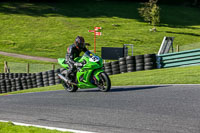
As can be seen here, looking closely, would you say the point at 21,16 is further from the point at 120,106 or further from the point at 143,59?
the point at 120,106

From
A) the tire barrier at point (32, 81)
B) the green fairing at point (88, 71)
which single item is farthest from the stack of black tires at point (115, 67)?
the green fairing at point (88, 71)

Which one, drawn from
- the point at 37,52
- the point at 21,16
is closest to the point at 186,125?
the point at 37,52

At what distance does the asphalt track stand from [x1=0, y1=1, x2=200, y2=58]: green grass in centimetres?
3115

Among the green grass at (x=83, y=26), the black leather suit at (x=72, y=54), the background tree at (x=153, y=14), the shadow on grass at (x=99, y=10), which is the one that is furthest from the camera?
the shadow on grass at (x=99, y=10)

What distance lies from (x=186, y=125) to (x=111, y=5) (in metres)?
69.4

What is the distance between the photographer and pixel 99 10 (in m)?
69.5

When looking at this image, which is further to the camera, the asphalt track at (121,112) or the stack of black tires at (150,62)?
the stack of black tires at (150,62)

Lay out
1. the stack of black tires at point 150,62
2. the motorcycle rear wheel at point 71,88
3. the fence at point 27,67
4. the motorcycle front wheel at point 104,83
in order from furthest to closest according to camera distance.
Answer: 1. the fence at point 27,67
2. the stack of black tires at point 150,62
3. the motorcycle rear wheel at point 71,88
4. the motorcycle front wheel at point 104,83

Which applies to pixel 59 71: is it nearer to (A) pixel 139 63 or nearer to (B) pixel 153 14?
(A) pixel 139 63

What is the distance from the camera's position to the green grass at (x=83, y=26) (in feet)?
155

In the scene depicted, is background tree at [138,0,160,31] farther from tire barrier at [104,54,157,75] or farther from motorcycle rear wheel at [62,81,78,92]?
motorcycle rear wheel at [62,81,78,92]

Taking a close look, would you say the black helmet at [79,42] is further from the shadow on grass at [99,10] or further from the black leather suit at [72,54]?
the shadow on grass at [99,10]

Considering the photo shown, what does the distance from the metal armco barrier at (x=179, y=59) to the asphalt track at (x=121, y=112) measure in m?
7.34

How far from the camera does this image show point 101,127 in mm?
5816
